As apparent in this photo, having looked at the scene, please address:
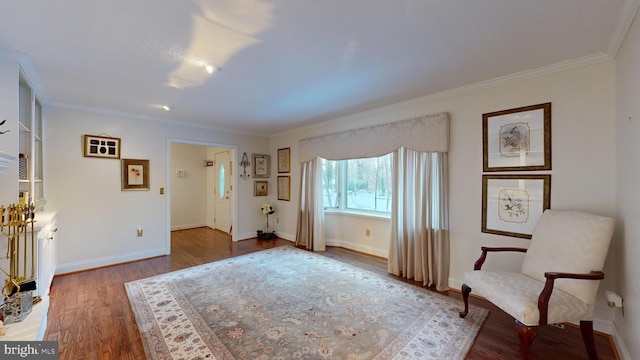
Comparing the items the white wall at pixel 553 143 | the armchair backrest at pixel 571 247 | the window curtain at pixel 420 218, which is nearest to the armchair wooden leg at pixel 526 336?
the armchair backrest at pixel 571 247

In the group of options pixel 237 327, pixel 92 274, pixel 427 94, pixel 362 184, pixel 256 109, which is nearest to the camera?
pixel 237 327

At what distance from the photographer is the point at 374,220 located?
4211 mm

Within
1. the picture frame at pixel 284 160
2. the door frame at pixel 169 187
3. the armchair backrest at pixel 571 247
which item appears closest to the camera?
the armchair backrest at pixel 571 247

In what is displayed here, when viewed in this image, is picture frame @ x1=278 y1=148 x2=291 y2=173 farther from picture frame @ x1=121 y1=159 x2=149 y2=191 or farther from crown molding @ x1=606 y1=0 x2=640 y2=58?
crown molding @ x1=606 y1=0 x2=640 y2=58

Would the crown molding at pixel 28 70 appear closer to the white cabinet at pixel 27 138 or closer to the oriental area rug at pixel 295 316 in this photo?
the white cabinet at pixel 27 138

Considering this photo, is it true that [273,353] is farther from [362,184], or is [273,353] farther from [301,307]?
[362,184]

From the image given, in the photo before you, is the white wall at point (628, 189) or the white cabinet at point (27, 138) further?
the white cabinet at point (27, 138)

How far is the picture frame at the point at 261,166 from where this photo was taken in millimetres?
5574

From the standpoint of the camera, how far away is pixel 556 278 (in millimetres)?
1731

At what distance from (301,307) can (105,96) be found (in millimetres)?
3451

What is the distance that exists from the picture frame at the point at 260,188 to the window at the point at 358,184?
159 cm

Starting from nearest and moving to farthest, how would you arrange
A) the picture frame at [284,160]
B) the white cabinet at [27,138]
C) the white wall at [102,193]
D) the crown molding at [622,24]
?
the crown molding at [622,24] < the white cabinet at [27,138] < the white wall at [102,193] < the picture frame at [284,160]

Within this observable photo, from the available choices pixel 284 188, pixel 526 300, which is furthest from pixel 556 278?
pixel 284 188

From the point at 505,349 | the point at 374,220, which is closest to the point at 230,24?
the point at 505,349
